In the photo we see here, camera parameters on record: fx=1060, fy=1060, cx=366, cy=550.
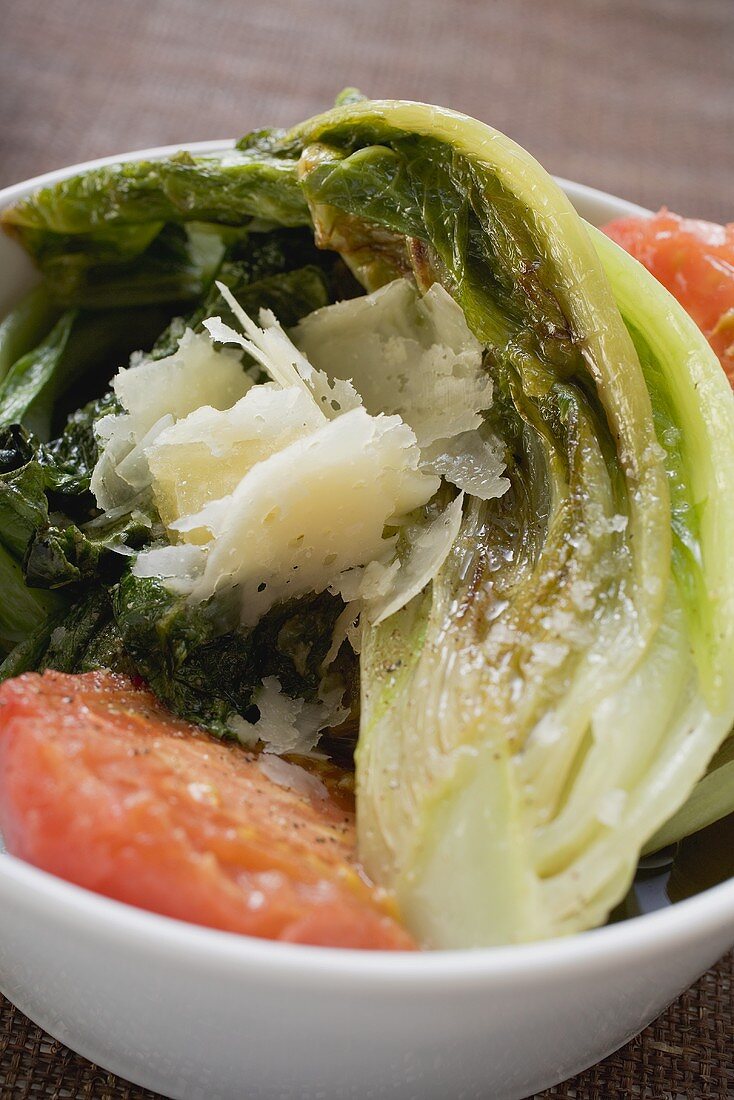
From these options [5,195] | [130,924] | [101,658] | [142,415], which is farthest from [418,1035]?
[5,195]

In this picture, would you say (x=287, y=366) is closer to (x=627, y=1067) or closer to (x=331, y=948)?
(x=331, y=948)

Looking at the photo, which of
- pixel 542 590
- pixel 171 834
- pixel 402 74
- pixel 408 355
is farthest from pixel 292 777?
pixel 402 74

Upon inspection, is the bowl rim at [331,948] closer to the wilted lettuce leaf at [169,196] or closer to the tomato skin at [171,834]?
the tomato skin at [171,834]

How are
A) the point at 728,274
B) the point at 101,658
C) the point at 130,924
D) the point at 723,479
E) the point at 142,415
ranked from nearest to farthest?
the point at 130,924 < the point at 723,479 < the point at 101,658 < the point at 142,415 < the point at 728,274

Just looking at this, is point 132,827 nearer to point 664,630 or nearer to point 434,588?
point 434,588

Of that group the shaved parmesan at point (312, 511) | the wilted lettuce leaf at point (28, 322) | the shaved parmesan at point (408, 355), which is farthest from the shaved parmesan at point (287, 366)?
the wilted lettuce leaf at point (28, 322)
